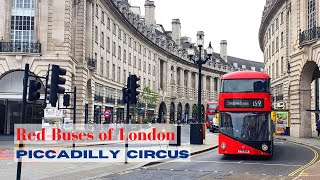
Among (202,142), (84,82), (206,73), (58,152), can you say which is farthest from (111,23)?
(206,73)

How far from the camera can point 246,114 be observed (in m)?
18.8

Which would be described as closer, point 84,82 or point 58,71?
point 58,71

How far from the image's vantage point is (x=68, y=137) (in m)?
31.2

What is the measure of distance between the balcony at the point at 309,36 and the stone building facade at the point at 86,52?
18675 mm

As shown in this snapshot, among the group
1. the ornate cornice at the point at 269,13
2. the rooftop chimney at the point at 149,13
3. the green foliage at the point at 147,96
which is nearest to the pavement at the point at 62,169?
the ornate cornice at the point at 269,13

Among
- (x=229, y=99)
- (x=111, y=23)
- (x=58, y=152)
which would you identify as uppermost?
(x=111, y=23)

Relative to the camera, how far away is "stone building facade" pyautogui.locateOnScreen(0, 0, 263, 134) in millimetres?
34719

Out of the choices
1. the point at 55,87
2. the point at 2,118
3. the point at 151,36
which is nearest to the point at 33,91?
the point at 55,87

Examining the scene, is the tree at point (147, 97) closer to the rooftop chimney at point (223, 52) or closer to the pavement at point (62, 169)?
the pavement at point (62, 169)

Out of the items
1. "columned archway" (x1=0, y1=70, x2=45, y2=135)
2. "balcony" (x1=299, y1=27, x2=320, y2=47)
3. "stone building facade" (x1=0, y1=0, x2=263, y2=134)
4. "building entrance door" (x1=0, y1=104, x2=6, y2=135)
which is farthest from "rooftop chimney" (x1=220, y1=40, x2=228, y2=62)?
"building entrance door" (x1=0, y1=104, x2=6, y2=135)

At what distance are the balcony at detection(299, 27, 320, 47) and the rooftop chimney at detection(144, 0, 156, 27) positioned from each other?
162ft

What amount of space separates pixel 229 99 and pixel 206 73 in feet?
302

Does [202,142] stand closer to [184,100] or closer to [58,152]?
[58,152]

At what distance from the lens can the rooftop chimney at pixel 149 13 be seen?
82.7 metres
